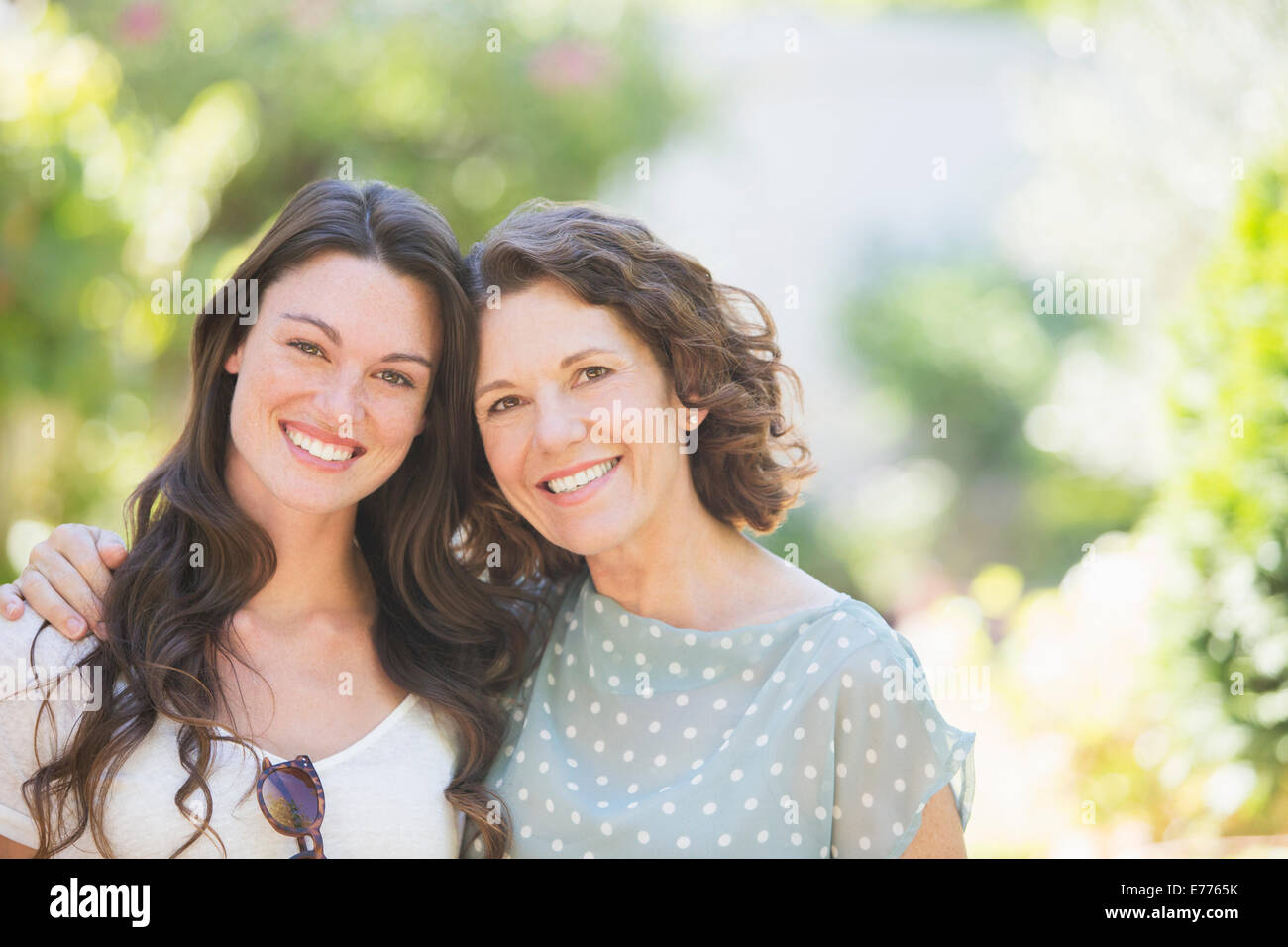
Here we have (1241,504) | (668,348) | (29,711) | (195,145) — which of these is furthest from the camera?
(195,145)

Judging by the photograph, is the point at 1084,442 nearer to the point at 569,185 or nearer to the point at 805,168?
the point at 569,185

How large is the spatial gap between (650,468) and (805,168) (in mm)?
11043

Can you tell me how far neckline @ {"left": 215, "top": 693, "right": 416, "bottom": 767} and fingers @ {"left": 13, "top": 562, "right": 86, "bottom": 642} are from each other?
0.33 metres

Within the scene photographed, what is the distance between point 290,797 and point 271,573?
52 centimetres

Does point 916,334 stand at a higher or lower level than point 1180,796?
higher

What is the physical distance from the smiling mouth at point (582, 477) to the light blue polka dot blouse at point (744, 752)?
30 centimetres

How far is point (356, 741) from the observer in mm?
2293

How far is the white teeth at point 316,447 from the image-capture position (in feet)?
7.57

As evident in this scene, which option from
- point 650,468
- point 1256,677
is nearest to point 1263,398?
point 1256,677

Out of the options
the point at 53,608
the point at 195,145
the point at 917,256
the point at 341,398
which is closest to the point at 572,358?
the point at 341,398

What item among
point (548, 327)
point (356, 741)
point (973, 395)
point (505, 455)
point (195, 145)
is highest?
point (195, 145)

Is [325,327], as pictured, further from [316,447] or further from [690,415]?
[690,415]

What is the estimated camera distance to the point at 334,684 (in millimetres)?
2383

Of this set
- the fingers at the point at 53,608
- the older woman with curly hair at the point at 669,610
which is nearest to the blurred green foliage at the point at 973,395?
the older woman with curly hair at the point at 669,610
